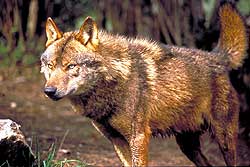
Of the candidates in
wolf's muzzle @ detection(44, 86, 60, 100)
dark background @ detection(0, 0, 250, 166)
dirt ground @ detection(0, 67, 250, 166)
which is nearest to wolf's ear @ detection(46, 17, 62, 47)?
wolf's muzzle @ detection(44, 86, 60, 100)

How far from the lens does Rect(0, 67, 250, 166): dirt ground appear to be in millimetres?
7906

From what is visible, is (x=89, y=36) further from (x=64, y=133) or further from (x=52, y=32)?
(x=64, y=133)

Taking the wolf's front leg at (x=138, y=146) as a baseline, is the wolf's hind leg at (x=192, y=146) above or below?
below

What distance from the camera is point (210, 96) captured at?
22.6ft

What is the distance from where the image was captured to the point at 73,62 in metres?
5.81

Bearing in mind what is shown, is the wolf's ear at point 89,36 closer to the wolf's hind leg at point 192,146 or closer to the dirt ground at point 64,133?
the dirt ground at point 64,133

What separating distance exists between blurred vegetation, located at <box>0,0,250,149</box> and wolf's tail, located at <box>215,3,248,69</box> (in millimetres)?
1728

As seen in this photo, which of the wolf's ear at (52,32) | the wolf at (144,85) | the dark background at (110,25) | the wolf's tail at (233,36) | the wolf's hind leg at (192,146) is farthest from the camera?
the dark background at (110,25)

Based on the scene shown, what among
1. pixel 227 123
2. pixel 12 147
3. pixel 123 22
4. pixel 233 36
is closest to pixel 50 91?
pixel 12 147

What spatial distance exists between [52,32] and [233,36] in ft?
7.61

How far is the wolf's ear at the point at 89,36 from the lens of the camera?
235 inches

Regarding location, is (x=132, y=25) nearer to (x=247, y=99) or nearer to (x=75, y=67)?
(x=247, y=99)

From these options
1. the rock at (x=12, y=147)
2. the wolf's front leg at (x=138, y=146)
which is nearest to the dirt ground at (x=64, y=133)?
the wolf's front leg at (x=138, y=146)

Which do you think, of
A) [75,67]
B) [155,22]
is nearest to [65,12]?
[155,22]
